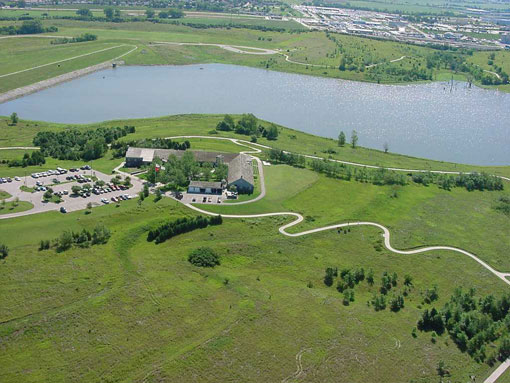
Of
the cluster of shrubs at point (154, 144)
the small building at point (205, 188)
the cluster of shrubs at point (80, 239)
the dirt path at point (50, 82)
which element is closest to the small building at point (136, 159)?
the cluster of shrubs at point (154, 144)

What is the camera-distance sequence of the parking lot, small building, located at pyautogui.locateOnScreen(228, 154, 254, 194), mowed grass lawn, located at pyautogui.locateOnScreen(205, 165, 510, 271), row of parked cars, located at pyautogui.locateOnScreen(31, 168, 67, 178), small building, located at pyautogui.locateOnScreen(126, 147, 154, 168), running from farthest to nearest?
small building, located at pyautogui.locateOnScreen(126, 147, 154, 168)
small building, located at pyautogui.locateOnScreen(228, 154, 254, 194)
row of parked cars, located at pyautogui.locateOnScreen(31, 168, 67, 178)
mowed grass lawn, located at pyautogui.locateOnScreen(205, 165, 510, 271)
the parking lot

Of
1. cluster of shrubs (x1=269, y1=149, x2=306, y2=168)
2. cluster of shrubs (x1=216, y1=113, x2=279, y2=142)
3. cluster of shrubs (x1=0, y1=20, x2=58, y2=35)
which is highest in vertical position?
cluster of shrubs (x1=0, y1=20, x2=58, y2=35)

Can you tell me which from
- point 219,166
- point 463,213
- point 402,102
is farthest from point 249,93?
point 463,213

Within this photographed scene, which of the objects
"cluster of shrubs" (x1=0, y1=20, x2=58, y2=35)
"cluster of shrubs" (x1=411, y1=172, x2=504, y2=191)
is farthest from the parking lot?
"cluster of shrubs" (x1=0, y1=20, x2=58, y2=35)

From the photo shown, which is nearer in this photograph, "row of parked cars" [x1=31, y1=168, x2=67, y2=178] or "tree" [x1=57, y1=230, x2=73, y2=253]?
"tree" [x1=57, y1=230, x2=73, y2=253]

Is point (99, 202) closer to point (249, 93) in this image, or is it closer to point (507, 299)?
point (507, 299)

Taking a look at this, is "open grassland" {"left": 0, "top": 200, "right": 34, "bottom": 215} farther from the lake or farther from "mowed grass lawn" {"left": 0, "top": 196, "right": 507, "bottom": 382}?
the lake

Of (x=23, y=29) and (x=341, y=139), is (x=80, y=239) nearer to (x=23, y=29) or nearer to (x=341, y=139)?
(x=341, y=139)
